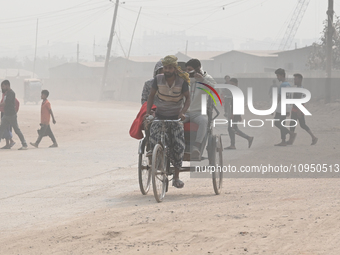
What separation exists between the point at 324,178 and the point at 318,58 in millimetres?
39924

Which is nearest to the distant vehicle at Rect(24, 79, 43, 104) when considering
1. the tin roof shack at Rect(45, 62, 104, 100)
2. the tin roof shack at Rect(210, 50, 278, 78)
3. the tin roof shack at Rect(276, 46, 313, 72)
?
the tin roof shack at Rect(45, 62, 104, 100)

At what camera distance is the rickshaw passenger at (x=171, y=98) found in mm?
7820

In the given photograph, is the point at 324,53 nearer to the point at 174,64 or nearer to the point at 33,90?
the point at 33,90

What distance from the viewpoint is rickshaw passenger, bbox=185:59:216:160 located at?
8258mm

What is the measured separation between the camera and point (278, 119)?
14.7 meters

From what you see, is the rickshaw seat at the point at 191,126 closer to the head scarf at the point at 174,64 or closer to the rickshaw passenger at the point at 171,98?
the rickshaw passenger at the point at 171,98

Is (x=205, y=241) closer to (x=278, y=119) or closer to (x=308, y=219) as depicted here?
(x=308, y=219)

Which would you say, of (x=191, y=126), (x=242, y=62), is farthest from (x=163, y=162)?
(x=242, y=62)

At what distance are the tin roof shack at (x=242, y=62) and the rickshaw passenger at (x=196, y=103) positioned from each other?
191ft

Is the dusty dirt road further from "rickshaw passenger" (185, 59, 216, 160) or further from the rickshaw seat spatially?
the rickshaw seat

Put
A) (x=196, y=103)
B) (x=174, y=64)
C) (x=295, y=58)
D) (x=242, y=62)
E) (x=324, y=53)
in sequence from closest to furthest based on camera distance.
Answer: (x=174, y=64), (x=196, y=103), (x=324, y=53), (x=295, y=58), (x=242, y=62)

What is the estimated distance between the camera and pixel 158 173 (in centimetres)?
776

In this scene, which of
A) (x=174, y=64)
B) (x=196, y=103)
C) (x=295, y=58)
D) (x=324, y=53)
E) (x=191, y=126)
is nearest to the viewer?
(x=174, y=64)

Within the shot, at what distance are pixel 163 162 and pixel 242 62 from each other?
63.0 meters
